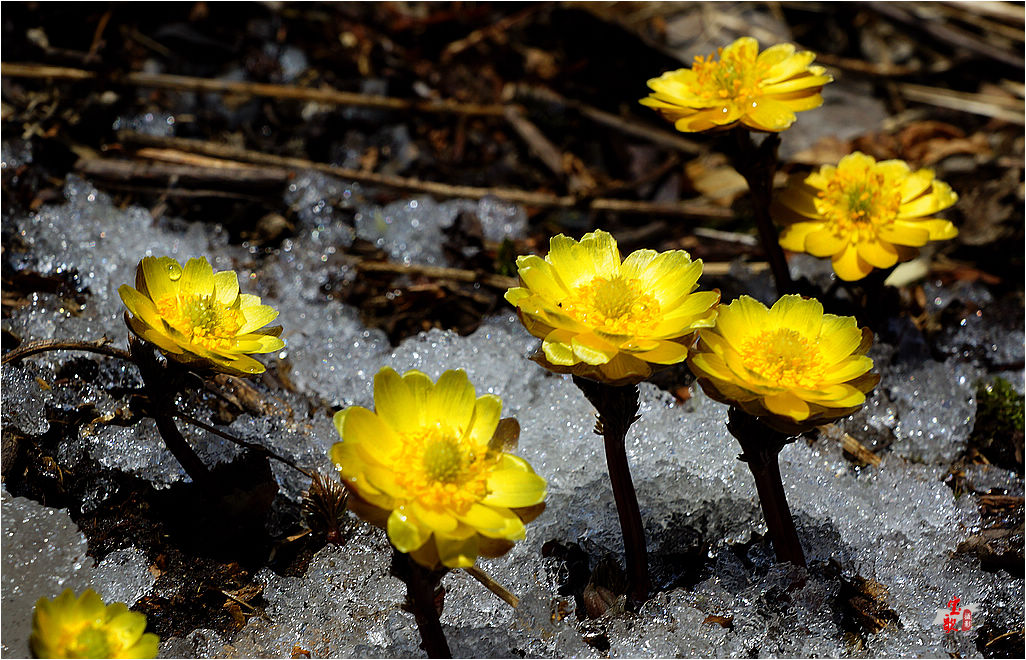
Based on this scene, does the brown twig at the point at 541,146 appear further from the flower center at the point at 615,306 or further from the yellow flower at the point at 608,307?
the flower center at the point at 615,306

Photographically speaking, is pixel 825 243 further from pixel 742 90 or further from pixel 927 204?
pixel 742 90

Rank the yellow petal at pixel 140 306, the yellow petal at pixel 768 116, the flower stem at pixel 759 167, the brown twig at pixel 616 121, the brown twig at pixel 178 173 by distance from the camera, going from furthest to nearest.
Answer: the brown twig at pixel 616 121, the brown twig at pixel 178 173, the flower stem at pixel 759 167, the yellow petal at pixel 768 116, the yellow petal at pixel 140 306

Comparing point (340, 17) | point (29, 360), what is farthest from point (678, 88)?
point (340, 17)

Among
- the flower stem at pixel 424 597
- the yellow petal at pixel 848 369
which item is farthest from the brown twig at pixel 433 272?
the flower stem at pixel 424 597

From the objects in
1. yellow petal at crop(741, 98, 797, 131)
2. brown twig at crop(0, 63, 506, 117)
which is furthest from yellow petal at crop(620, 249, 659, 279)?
brown twig at crop(0, 63, 506, 117)

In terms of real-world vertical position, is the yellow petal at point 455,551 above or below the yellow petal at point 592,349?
below

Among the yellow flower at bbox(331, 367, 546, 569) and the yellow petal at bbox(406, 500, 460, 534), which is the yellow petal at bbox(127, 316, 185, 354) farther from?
the yellow petal at bbox(406, 500, 460, 534)
